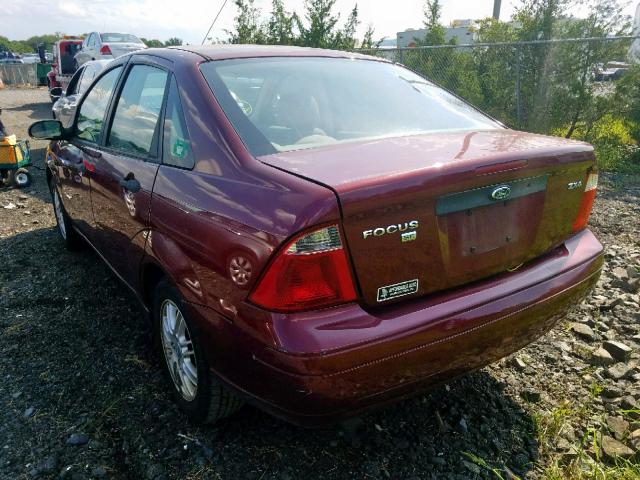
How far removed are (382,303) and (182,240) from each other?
0.88 m

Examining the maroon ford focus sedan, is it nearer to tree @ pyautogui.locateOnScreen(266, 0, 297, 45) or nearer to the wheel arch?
the wheel arch

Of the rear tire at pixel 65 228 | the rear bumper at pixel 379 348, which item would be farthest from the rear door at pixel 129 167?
the rear tire at pixel 65 228

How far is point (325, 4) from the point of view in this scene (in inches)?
465

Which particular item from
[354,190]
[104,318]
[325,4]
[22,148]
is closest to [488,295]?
[354,190]

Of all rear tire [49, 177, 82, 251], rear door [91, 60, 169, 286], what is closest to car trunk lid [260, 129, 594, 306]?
rear door [91, 60, 169, 286]

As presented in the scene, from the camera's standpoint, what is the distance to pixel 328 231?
1684mm

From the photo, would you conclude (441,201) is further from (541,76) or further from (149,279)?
(541,76)

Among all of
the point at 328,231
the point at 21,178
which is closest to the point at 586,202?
the point at 328,231

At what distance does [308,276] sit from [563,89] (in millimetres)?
8120

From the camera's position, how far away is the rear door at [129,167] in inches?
101

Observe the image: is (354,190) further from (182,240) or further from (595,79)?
(595,79)

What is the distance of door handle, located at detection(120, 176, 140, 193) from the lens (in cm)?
258

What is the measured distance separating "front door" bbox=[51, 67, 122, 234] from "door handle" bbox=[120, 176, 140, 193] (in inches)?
23.4

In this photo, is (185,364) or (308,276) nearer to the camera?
(308,276)
